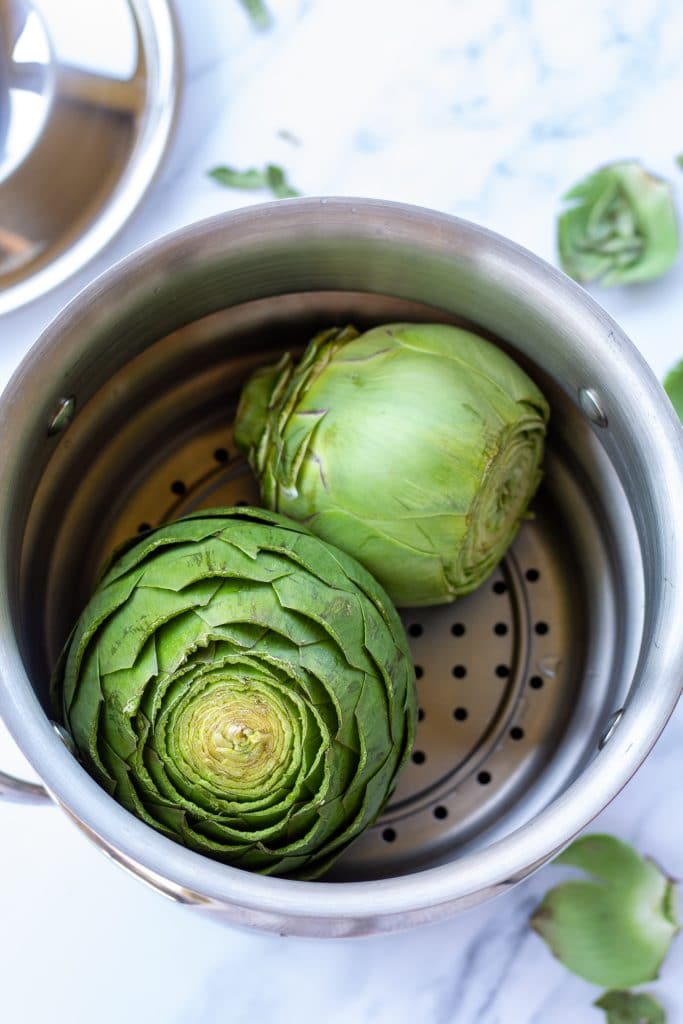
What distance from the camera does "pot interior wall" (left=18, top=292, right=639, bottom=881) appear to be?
72 cm

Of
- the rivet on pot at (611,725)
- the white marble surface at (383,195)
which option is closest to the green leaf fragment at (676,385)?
the white marble surface at (383,195)

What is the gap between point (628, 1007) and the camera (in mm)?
787

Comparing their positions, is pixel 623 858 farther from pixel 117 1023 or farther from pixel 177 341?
pixel 177 341

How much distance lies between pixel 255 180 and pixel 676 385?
35 cm

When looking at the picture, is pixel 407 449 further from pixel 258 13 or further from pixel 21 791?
pixel 258 13

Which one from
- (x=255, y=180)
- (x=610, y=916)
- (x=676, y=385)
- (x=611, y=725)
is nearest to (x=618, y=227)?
(x=676, y=385)

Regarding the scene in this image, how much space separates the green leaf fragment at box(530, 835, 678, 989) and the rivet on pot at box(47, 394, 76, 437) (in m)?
0.45

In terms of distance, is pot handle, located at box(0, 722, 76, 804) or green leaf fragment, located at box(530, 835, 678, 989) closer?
pot handle, located at box(0, 722, 76, 804)

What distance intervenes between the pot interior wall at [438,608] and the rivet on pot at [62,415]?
2 centimetres

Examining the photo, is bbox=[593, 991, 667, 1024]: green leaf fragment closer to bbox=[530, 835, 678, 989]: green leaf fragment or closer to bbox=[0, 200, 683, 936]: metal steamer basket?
bbox=[530, 835, 678, 989]: green leaf fragment

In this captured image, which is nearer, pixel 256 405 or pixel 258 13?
pixel 256 405

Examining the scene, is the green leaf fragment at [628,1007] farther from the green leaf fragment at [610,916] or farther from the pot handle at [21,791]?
the pot handle at [21,791]

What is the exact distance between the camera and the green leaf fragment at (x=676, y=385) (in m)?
0.81

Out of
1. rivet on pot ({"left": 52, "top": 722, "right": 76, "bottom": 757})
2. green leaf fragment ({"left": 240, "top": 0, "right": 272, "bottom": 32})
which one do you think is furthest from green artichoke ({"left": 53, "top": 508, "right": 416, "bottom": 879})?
green leaf fragment ({"left": 240, "top": 0, "right": 272, "bottom": 32})
